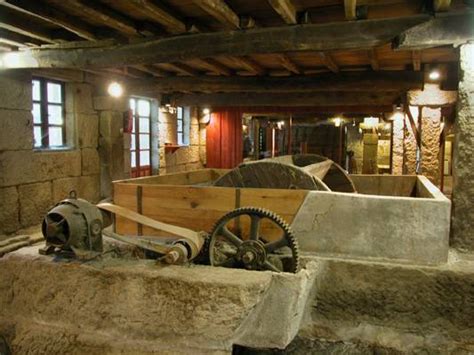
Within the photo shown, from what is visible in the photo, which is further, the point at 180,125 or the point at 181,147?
the point at 180,125

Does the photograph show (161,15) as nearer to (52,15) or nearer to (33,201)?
(52,15)

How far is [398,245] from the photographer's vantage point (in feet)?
10.8

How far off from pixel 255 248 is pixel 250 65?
3.58 metres

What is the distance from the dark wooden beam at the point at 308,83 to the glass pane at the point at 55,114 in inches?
58.0

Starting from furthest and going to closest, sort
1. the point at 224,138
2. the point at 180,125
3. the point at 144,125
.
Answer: the point at 224,138, the point at 180,125, the point at 144,125

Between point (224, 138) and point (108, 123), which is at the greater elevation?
point (108, 123)

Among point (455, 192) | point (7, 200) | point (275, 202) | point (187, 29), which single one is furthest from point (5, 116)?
point (455, 192)

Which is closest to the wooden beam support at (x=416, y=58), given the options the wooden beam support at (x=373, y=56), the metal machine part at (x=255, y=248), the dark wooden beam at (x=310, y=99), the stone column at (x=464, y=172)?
the wooden beam support at (x=373, y=56)

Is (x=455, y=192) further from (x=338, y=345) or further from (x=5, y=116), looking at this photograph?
(x=5, y=116)

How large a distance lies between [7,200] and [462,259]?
511 cm

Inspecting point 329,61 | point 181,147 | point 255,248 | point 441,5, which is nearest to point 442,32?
point 441,5

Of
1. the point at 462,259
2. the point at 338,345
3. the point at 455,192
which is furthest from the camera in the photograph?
the point at 455,192

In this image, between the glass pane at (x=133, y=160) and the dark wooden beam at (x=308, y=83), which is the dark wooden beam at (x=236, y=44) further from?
the glass pane at (x=133, y=160)

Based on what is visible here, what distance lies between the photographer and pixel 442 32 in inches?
132
